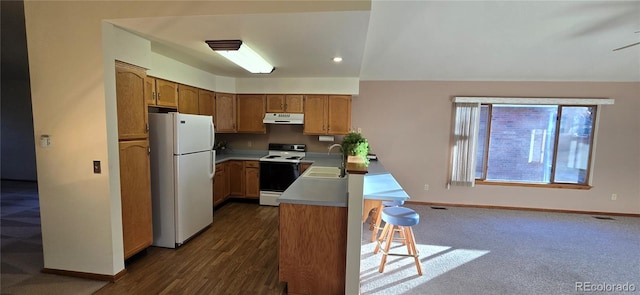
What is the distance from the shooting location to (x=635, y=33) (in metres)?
3.27

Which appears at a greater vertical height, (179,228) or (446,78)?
(446,78)

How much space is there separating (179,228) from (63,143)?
1.35 metres

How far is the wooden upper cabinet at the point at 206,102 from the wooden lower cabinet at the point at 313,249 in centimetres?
274

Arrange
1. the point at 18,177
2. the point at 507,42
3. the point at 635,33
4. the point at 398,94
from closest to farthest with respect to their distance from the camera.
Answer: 1. the point at 635,33
2. the point at 507,42
3. the point at 398,94
4. the point at 18,177

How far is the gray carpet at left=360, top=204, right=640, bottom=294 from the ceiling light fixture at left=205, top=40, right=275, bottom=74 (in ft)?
8.25

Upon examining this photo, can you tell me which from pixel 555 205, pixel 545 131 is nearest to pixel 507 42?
pixel 545 131

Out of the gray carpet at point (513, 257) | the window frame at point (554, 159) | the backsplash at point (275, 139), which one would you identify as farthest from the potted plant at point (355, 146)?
the window frame at point (554, 159)

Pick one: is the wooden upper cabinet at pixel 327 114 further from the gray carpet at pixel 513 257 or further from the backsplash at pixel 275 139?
the gray carpet at pixel 513 257

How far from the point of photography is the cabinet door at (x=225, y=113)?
4.59 m

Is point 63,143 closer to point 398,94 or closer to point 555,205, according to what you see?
point 398,94

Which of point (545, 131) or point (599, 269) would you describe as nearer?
point (599, 269)

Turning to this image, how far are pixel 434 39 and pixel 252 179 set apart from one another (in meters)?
3.54

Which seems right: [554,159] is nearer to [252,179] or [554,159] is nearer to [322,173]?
[322,173]

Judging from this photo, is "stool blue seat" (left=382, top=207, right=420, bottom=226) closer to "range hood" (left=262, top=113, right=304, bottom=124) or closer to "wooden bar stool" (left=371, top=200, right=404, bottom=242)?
"wooden bar stool" (left=371, top=200, right=404, bottom=242)
